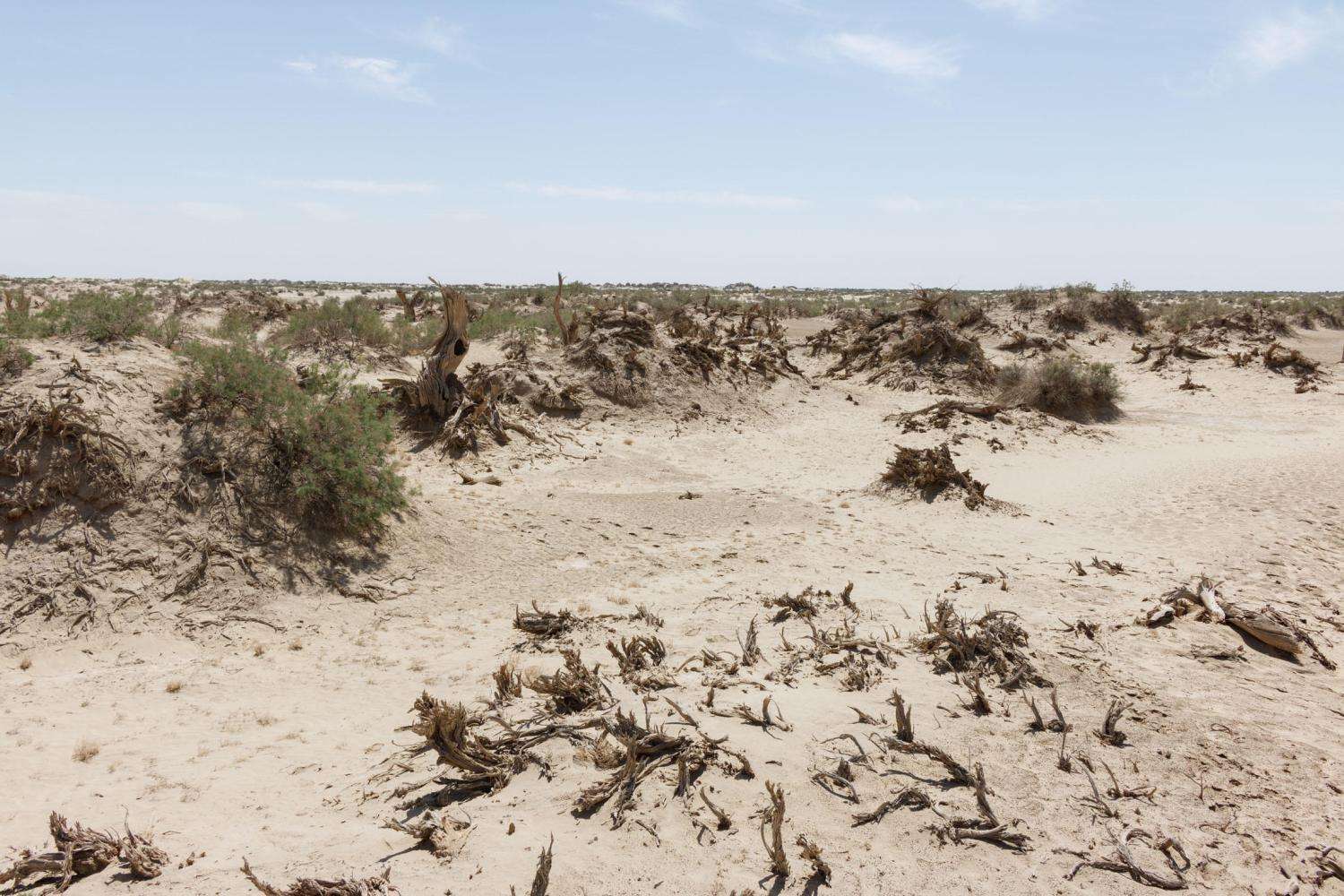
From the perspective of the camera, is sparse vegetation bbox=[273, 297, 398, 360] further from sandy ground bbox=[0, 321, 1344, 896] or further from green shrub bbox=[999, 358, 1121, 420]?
green shrub bbox=[999, 358, 1121, 420]

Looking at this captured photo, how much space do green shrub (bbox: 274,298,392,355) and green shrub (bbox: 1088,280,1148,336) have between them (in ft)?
83.4

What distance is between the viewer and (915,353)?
69.7ft

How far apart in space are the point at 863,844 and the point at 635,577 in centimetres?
456

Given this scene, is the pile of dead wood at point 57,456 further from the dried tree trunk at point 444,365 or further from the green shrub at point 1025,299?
the green shrub at point 1025,299

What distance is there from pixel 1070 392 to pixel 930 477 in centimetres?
863

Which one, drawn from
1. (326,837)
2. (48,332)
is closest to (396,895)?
(326,837)

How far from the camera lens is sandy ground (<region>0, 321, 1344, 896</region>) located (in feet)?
11.9

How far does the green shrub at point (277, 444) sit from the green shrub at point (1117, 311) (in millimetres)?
28488

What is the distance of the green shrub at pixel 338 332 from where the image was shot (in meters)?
17.5

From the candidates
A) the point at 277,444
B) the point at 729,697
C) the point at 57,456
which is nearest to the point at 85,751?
the point at 57,456

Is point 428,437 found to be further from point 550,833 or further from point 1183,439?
point 1183,439

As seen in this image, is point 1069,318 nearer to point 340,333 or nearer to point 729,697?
point 340,333

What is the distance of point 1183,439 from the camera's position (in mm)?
15492

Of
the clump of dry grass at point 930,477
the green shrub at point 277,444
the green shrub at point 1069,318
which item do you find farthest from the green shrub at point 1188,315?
the green shrub at point 277,444
